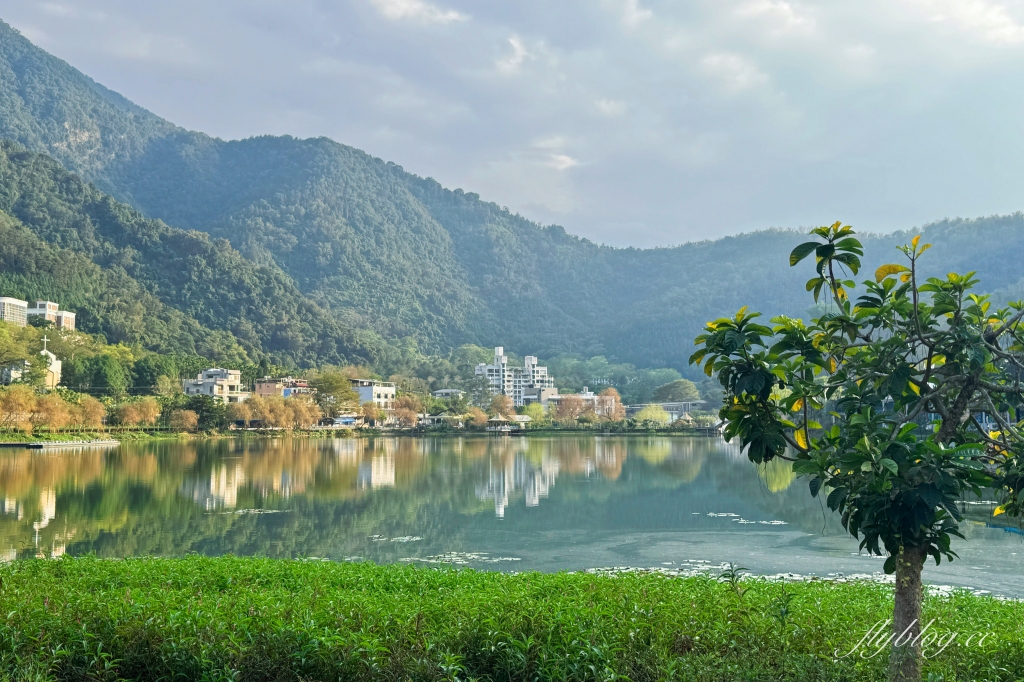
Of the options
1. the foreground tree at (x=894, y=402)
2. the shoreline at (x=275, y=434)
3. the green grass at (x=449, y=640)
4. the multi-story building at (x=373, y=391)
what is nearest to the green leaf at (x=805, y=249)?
the foreground tree at (x=894, y=402)

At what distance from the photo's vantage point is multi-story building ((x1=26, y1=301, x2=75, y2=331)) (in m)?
68.5

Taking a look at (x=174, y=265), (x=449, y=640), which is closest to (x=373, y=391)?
(x=174, y=265)

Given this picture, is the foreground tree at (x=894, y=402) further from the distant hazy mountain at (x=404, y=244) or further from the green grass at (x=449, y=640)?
the distant hazy mountain at (x=404, y=244)

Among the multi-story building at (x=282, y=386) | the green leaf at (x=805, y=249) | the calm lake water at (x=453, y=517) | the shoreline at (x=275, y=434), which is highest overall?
the green leaf at (x=805, y=249)

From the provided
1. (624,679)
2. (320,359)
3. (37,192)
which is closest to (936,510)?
(624,679)

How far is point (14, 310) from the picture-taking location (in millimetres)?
67438

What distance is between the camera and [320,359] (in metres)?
95.5

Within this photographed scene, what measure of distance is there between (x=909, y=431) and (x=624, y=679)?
158 cm

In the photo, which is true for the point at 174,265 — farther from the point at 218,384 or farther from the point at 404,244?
the point at 404,244

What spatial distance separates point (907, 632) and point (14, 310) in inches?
3032

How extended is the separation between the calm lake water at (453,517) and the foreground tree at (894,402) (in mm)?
2227

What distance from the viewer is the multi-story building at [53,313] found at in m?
68.5

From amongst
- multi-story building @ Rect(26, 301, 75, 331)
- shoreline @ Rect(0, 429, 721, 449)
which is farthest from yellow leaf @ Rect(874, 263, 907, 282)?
multi-story building @ Rect(26, 301, 75, 331)

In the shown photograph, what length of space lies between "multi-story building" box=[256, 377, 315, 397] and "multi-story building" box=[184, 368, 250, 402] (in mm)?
1509
